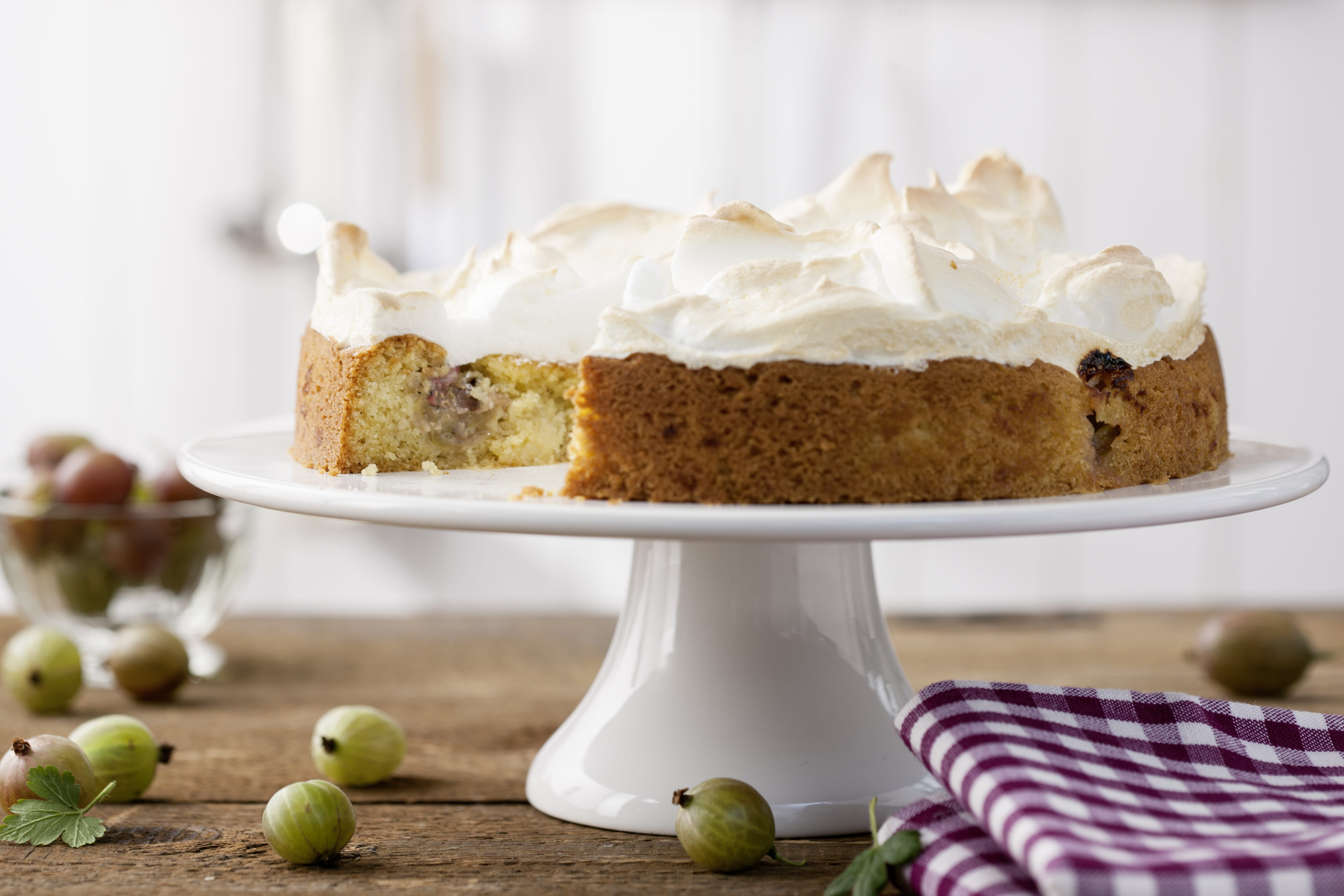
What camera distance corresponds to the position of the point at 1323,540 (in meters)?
4.43

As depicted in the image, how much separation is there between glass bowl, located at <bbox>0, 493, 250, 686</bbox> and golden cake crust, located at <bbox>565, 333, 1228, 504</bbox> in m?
1.14

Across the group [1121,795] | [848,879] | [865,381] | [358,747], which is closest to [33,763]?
[358,747]

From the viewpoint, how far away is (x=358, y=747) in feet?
5.31

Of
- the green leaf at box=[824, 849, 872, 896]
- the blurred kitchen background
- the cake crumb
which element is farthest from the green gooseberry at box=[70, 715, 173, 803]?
the blurred kitchen background

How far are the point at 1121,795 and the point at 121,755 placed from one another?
45.2 inches

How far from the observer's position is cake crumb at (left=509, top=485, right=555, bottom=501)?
1.32 m

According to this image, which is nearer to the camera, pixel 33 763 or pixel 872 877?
pixel 872 877

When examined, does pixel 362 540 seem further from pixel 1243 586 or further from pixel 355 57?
pixel 1243 586

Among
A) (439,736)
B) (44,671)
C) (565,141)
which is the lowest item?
(439,736)

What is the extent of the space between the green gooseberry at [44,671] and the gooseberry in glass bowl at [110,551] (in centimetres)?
16

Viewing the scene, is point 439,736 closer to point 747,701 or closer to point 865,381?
point 747,701

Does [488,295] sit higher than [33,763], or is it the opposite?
[488,295]

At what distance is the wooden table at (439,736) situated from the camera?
133cm

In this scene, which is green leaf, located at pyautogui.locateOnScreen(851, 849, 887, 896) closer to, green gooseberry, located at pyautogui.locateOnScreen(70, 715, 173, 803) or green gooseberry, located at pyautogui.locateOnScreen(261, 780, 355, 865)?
green gooseberry, located at pyautogui.locateOnScreen(261, 780, 355, 865)
